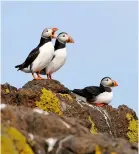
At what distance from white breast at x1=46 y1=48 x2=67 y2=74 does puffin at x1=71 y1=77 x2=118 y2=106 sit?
0.98m

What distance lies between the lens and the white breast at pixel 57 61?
17438mm

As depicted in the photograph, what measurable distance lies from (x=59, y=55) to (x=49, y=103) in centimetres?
560

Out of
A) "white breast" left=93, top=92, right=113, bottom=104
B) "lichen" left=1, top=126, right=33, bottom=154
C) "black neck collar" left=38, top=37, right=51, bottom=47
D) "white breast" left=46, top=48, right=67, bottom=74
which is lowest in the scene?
"white breast" left=93, top=92, right=113, bottom=104

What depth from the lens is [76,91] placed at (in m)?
17.2

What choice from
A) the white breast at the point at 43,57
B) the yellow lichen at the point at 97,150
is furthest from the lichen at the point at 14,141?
the white breast at the point at 43,57

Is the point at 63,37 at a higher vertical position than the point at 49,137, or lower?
higher

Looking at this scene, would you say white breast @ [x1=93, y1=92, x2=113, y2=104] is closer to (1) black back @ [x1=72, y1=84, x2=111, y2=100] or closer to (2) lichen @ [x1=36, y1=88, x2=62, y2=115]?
(1) black back @ [x1=72, y1=84, x2=111, y2=100]

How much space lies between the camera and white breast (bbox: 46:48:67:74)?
1744cm

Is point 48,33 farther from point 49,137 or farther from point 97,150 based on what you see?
point 97,150

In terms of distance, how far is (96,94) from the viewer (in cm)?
1708

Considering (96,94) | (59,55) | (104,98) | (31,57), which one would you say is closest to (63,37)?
(59,55)

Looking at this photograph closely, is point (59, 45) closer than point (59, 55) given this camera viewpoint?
No

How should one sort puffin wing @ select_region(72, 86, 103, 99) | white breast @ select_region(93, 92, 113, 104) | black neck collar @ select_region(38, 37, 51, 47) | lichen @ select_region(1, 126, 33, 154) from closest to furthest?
lichen @ select_region(1, 126, 33, 154)
white breast @ select_region(93, 92, 113, 104)
puffin wing @ select_region(72, 86, 103, 99)
black neck collar @ select_region(38, 37, 51, 47)

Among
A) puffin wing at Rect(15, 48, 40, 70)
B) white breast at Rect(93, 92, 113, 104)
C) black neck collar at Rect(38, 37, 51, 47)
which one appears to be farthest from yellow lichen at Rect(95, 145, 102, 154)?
black neck collar at Rect(38, 37, 51, 47)
